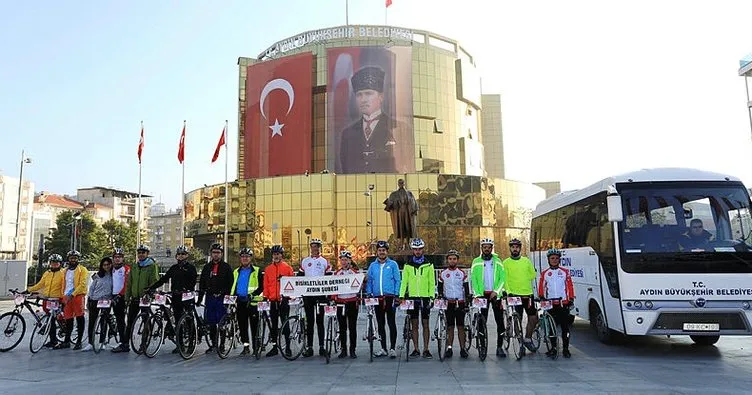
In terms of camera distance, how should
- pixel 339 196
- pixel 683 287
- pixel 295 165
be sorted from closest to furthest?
pixel 683 287
pixel 339 196
pixel 295 165

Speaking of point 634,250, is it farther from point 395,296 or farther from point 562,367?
point 395,296

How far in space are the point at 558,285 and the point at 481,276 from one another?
4.84 ft

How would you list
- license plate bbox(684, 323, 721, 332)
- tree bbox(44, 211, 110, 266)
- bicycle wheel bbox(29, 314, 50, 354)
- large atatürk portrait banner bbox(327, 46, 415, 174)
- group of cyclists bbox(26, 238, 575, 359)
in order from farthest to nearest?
tree bbox(44, 211, 110, 266) < large atatürk portrait banner bbox(327, 46, 415, 174) < bicycle wheel bbox(29, 314, 50, 354) < group of cyclists bbox(26, 238, 575, 359) < license plate bbox(684, 323, 721, 332)

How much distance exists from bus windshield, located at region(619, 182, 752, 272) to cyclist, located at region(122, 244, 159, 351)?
31.4ft

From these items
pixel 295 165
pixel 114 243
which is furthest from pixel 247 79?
pixel 114 243

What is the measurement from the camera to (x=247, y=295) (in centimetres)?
1074

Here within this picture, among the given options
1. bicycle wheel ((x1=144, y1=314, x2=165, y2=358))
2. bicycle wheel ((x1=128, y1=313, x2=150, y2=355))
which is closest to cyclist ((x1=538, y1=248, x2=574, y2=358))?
bicycle wheel ((x1=144, y1=314, x2=165, y2=358))

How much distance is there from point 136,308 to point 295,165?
51.3m

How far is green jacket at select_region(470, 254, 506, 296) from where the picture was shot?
396 inches

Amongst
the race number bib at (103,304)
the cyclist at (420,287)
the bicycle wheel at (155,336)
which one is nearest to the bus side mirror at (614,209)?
the cyclist at (420,287)

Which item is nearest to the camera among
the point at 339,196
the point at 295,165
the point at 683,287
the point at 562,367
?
the point at 562,367

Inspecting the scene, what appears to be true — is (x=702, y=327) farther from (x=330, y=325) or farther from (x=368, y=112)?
(x=368, y=112)

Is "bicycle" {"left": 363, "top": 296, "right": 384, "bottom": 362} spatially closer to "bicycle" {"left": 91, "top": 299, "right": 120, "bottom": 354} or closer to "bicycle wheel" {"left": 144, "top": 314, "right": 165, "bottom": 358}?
"bicycle wheel" {"left": 144, "top": 314, "right": 165, "bottom": 358}

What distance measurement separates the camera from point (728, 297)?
31.2ft
